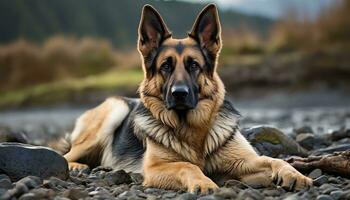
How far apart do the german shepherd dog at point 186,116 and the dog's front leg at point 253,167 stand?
0.4 inches

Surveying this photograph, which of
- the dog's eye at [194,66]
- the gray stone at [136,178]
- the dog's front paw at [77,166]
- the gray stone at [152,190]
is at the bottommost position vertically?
the dog's front paw at [77,166]

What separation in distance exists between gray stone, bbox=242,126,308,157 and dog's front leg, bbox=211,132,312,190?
957 millimetres

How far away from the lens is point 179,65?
5934mm

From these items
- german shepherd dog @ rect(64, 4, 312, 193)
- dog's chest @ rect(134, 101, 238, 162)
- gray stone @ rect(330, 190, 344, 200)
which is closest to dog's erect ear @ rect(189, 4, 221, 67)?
german shepherd dog @ rect(64, 4, 312, 193)

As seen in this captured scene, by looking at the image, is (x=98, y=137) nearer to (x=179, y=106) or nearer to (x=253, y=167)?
(x=179, y=106)

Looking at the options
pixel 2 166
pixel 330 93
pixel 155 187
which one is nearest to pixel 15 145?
pixel 2 166

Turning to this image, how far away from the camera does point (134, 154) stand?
6.70 m

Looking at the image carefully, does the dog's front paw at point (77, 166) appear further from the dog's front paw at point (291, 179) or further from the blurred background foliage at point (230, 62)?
the blurred background foliage at point (230, 62)

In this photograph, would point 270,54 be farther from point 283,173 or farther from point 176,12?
point 176,12

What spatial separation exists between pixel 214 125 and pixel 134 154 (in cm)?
113

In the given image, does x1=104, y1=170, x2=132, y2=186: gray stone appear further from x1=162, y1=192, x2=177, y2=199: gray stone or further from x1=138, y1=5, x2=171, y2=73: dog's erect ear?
x1=138, y1=5, x2=171, y2=73: dog's erect ear

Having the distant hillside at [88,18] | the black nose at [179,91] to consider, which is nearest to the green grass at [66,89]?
the black nose at [179,91]

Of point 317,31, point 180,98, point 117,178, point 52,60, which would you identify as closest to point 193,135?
point 180,98

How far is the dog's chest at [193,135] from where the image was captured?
596cm
